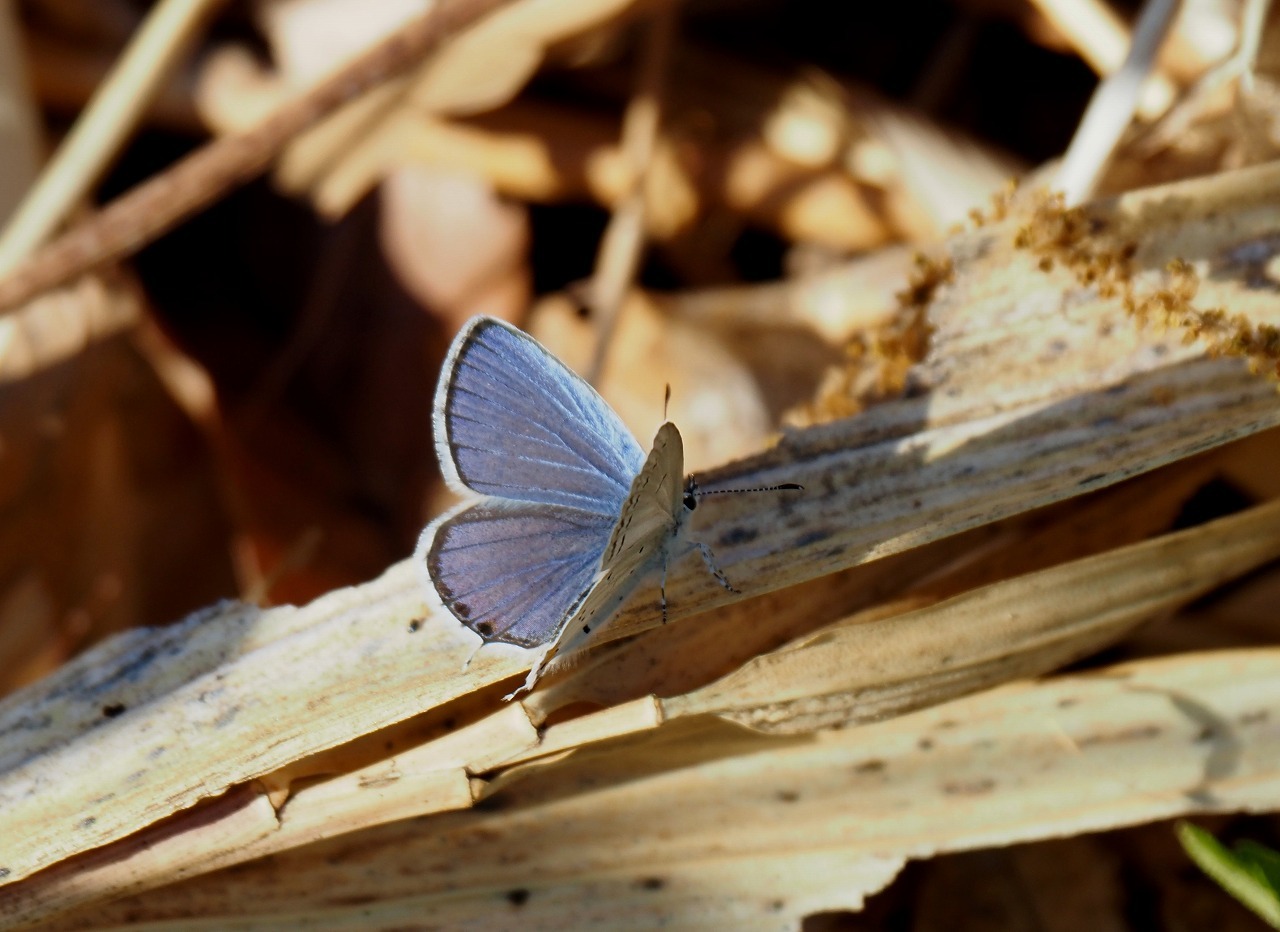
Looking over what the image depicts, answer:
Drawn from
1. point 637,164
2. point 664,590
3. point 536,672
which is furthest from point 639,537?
point 637,164

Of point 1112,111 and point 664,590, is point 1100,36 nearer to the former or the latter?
point 1112,111

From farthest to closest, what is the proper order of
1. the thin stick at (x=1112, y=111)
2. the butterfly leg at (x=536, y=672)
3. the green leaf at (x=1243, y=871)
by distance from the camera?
the thin stick at (x=1112, y=111) < the butterfly leg at (x=536, y=672) < the green leaf at (x=1243, y=871)

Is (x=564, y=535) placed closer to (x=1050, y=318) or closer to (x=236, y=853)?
(x=236, y=853)

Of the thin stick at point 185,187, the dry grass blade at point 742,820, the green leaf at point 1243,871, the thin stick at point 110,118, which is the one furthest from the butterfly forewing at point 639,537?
the thin stick at point 110,118

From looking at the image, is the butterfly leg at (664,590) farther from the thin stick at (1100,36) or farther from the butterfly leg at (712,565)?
the thin stick at (1100,36)

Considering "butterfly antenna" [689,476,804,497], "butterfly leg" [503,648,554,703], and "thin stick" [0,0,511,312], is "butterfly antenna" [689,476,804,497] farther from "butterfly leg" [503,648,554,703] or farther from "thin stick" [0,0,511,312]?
"thin stick" [0,0,511,312]
